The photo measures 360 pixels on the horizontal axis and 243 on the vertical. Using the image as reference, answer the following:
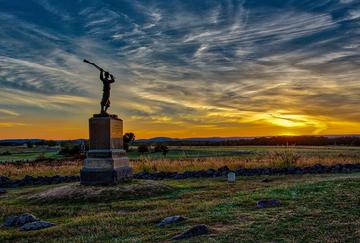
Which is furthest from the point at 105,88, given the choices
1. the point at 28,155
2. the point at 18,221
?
the point at 28,155

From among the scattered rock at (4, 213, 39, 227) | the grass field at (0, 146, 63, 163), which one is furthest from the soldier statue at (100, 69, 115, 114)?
the grass field at (0, 146, 63, 163)

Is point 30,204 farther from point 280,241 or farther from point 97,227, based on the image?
point 280,241

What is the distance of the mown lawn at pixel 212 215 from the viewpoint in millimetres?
9062

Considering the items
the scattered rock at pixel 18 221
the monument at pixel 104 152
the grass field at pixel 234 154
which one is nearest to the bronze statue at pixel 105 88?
the monument at pixel 104 152

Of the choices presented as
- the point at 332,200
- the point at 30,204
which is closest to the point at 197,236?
the point at 332,200

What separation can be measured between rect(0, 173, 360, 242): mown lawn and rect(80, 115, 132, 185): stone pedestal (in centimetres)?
185

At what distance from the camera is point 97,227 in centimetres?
1098

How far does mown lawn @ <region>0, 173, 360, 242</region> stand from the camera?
9.06 m

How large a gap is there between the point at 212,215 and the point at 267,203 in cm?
192

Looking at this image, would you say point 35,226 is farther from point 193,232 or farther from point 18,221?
point 193,232

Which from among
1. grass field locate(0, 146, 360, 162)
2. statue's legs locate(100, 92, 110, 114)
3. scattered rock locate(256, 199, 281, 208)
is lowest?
scattered rock locate(256, 199, 281, 208)

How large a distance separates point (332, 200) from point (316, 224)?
2.92 metres

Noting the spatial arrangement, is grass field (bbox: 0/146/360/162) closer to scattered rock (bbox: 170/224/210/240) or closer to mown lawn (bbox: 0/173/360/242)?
mown lawn (bbox: 0/173/360/242)

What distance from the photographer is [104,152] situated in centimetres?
1800
